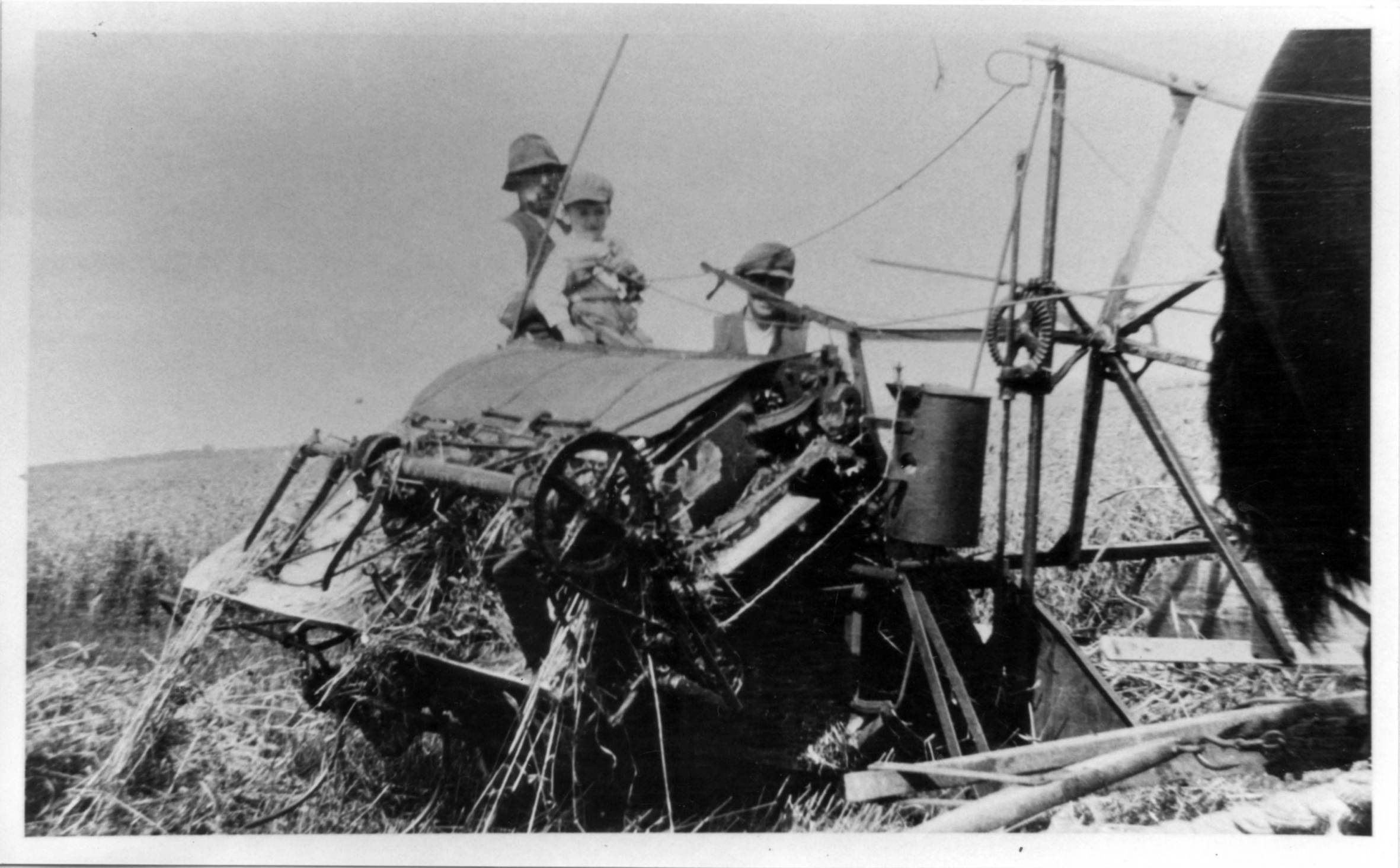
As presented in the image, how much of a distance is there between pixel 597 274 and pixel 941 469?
2.47m

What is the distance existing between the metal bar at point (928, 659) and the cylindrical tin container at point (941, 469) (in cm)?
27

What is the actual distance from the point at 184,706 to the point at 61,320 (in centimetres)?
191

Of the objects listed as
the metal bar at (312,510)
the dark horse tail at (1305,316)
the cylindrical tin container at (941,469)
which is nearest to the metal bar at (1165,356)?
the dark horse tail at (1305,316)

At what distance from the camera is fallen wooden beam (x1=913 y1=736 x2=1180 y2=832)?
4.55 m

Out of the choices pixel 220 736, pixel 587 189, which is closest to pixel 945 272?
pixel 587 189

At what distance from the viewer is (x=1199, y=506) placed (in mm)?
5258

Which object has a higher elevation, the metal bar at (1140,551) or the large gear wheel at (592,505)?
the large gear wheel at (592,505)

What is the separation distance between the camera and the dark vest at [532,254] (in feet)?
21.0

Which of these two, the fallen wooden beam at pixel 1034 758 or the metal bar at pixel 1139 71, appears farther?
the metal bar at pixel 1139 71

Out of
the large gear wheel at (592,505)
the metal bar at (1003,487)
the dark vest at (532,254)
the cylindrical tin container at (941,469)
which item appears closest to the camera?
the large gear wheel at (592,505)

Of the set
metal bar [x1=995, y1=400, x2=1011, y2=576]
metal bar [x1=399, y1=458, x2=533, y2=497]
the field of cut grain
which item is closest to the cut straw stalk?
the field of cut grain

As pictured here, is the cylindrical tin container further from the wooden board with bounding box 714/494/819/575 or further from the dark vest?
the dark vest

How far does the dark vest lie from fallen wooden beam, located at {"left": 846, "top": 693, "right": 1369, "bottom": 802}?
3138 mm

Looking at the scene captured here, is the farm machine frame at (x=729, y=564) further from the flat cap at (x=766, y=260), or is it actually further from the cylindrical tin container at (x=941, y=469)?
the flat cap at (x=766, y=260)
